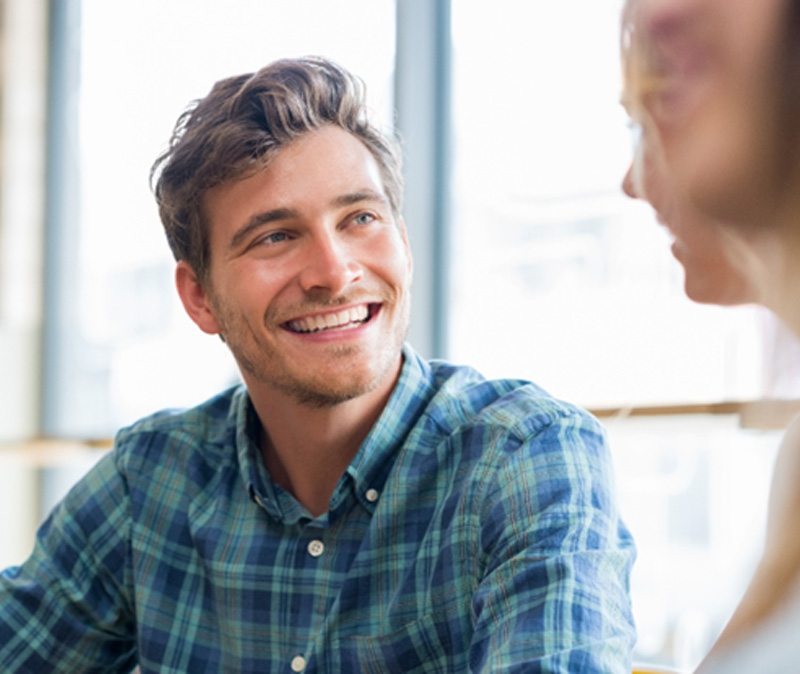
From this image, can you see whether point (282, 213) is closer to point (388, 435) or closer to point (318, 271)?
point (318, 271)

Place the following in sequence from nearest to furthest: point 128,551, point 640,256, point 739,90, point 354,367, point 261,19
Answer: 1. point 739,90
2. point 354,367
3. point 128,551
4. point 640,256
5. point 261,19

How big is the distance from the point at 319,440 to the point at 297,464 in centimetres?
6

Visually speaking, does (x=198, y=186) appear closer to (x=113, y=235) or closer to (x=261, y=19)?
(x=261, y=19)

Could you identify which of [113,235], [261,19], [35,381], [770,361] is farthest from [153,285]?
[770,361]

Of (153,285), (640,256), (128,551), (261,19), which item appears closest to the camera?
(128,551)

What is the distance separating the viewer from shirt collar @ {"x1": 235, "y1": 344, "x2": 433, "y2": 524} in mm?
1521

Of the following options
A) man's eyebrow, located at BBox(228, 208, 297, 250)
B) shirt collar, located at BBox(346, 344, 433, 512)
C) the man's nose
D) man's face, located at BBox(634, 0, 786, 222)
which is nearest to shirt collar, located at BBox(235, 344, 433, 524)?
shirt collar, located at BBox(346, 344, 433, 512)

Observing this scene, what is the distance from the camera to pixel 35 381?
13.6ft

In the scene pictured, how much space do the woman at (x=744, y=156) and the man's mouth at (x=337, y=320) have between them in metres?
1.15

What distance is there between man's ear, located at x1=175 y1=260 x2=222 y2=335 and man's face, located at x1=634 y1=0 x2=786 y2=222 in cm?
143

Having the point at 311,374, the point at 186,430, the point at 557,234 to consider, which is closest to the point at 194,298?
the point at 186,430

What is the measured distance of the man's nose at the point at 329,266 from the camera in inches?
62.3

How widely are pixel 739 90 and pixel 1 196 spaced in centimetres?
401

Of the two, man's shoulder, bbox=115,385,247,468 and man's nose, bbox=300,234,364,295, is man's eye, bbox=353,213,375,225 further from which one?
man's shoulder, bbox=115,385,247,468
